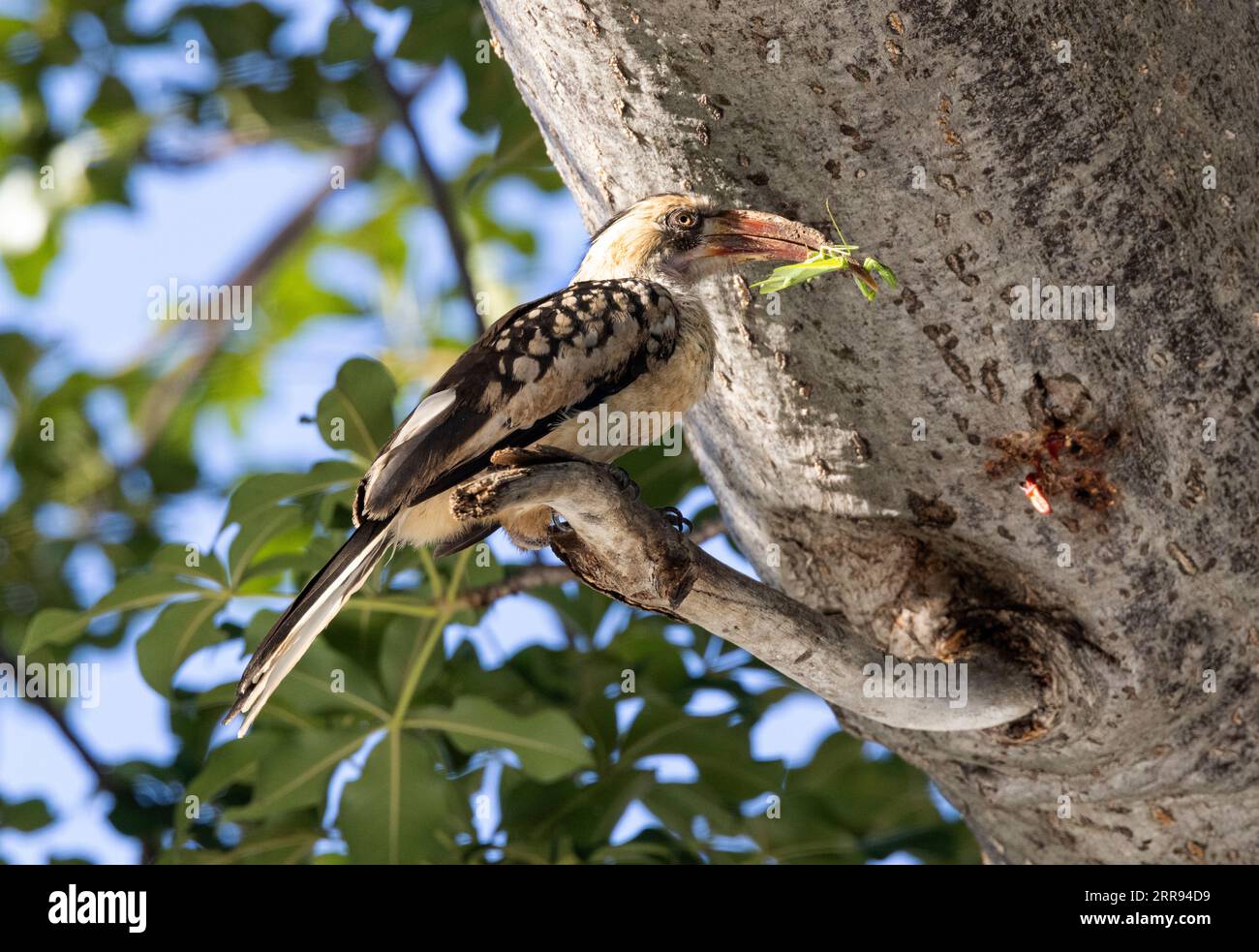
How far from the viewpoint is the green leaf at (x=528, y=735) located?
2.93 metres

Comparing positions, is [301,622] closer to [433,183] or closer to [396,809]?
[396,809]

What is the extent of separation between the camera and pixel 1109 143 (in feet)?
7.09

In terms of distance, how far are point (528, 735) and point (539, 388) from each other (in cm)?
93

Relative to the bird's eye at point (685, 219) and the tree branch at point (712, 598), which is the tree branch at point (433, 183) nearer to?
the bird's eye at point (685, 219)

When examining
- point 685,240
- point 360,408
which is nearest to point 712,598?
point 685,240

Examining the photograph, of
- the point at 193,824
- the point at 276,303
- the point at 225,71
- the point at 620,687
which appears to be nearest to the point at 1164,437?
the point at 620,687

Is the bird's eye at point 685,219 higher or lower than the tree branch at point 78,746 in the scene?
higher

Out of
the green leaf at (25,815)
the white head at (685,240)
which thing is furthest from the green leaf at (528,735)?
the green leaf at (25,815)

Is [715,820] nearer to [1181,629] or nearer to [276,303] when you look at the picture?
[1181,629]

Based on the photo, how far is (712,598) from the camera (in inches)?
84.8

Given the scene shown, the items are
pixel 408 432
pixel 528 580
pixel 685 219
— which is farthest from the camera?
pixel 528 580

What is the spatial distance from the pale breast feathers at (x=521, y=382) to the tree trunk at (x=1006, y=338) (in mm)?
218

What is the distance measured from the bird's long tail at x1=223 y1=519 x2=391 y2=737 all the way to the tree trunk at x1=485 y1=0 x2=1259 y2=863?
2.53 feet

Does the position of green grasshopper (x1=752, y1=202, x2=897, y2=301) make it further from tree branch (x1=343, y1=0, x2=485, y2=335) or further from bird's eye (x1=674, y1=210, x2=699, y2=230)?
tree branch (x1=343, y1=0, x2=485, y2=335)
